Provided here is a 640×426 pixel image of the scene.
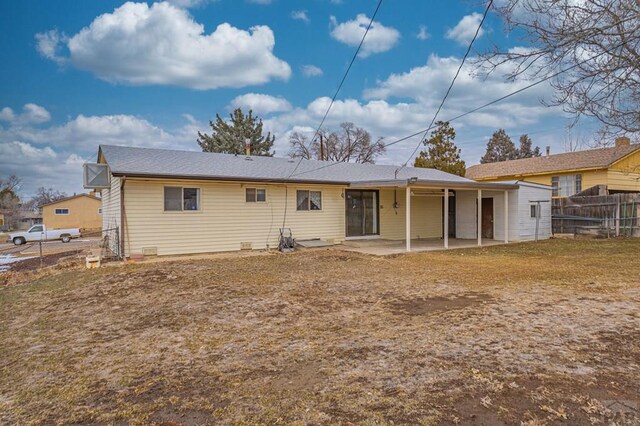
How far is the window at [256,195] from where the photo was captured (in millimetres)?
13375

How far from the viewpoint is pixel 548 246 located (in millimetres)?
14266

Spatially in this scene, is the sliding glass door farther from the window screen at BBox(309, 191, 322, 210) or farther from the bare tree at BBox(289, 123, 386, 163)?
the bare tree at BBox(289, 123, 386, 163)

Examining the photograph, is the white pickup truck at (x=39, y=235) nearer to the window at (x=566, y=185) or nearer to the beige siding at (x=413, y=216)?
→ the beige siding at (x=413, y=216)

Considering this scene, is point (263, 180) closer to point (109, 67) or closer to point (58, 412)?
point (109, 67)

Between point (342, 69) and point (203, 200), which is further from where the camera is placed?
point (203, 200)

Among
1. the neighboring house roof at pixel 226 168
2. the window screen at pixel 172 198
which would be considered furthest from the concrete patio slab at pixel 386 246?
the window screen at pixel 172 198

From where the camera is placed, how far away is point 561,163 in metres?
23.7

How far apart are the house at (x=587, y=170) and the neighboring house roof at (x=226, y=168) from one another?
10.4 m

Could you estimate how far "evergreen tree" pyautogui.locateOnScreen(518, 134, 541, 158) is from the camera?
46312 millimetres

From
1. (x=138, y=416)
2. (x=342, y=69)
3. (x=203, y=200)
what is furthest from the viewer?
(x=203, y=200)

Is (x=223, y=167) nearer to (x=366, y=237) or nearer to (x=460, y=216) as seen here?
(x=366, y=237)

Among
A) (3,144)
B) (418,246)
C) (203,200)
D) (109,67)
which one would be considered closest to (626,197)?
(418,246)

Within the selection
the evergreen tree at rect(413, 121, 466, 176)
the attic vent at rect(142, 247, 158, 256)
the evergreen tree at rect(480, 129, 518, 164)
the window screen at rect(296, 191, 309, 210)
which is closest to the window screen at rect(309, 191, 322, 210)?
the window screen at rect(296, 191, 309, 210)

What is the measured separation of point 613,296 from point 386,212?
10.5 meters
